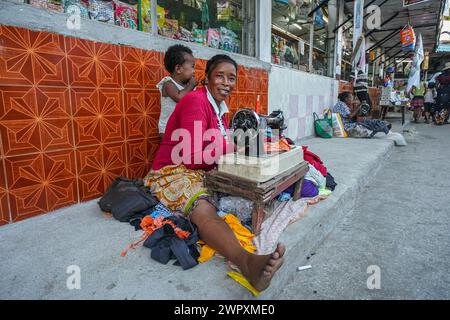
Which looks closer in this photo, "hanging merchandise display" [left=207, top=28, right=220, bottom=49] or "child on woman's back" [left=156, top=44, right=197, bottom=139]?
"child on woman's back" [left=156, top=44, right=197, bottom=139]

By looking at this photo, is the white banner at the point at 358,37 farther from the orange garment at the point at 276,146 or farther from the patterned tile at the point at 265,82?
the orange garment at the point at 276,146

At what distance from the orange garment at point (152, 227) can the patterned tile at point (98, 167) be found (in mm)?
725

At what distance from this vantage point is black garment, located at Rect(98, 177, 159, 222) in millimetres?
2104

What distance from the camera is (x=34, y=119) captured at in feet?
6.71

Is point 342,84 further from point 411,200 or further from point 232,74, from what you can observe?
point 232,74

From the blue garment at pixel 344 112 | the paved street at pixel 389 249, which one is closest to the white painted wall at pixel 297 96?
the blue garment at pixel 344 112

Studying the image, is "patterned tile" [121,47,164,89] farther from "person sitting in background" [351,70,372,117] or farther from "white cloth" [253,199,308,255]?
"person sitting in background" [351,70,372,117]

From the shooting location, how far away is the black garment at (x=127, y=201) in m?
2.10

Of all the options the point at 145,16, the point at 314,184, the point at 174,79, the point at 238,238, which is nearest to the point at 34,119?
the point at 174,79

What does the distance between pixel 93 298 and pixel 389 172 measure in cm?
435

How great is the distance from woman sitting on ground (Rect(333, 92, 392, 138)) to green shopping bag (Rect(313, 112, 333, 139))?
446mm

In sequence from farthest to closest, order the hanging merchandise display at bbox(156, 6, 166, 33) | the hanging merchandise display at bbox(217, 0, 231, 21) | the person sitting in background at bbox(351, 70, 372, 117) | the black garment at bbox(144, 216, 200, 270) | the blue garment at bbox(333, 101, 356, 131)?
the person sitting in background at bbox(351, 70, 372, 117), the blue garment at bbox(333, 101, 356, 131), the hanging merchandise display at bbox(217, 0, 231, 21), the hanging merchandise display at bbox(156, 6, 166, 33), the black garment at bbox(144, 216, 200, 270)

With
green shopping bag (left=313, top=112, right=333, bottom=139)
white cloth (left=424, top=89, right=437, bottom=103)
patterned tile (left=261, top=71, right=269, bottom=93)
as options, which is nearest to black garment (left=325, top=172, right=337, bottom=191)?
patterned tile (left=261, top=71, right=269, bottom=93)
